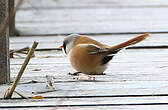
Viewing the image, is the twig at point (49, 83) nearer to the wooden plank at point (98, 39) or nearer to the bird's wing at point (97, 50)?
the bird's wing at point (97, 50)

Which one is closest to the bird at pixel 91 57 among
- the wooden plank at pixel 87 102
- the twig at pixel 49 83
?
the twig at pixel 49 83

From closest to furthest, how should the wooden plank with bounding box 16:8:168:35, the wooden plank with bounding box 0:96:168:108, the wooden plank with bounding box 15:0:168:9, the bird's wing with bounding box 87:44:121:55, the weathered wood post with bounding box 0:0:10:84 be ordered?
1. the wooden plank with bounding box 0:96:168:108
2. the weathered wood post with bounding box 0:0:10:84
3. the bird's wing with bounding box 87:44:121:55
4. the wooden plank with bounding box 16:8:168:35
5. the wooden plank with bounding box 15:0:168:9

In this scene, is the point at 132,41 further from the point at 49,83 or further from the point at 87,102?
the point at 87,102

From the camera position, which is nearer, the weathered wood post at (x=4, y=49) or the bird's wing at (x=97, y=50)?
the weathered wood post at (x=4, y=49)

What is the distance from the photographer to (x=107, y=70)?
3270mm

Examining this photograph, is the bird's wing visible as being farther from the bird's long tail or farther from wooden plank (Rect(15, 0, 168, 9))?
wooden plank (Rect(15, 0, 168, 9))

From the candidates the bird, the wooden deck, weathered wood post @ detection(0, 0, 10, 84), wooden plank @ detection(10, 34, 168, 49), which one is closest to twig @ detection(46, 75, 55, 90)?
the wooden deck

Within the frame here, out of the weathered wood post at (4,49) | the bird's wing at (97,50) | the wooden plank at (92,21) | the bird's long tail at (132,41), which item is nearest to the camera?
the weathered wood post at (4,49)

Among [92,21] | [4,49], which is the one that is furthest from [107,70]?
[92,21]

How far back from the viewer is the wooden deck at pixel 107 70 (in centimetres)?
232

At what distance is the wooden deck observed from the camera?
7.60 feet

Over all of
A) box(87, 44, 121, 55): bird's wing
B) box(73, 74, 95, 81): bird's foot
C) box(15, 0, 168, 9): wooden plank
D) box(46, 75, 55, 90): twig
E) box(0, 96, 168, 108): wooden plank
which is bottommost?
box(15, 0, 168, 9): wooden plank

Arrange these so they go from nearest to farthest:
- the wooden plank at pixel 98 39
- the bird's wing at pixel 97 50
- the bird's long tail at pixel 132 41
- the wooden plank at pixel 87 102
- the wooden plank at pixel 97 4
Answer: the wooden plank at pixel 87 102 → the bird's long tail at pixel 132 41 → the bird's wing at pixel 97 50 → the wooden plank at pixel 98 39 → the wooden plank at pixel 97 4

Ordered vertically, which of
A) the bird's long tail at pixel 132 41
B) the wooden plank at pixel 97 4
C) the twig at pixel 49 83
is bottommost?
the wooden plank at pixel 97 4
